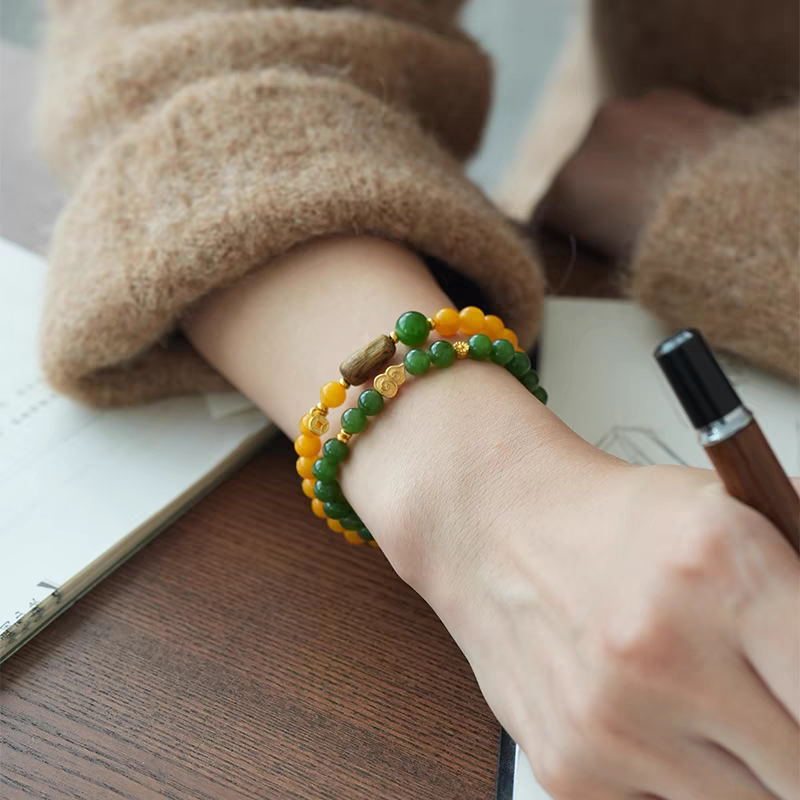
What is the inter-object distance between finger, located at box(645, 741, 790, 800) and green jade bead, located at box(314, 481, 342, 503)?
0.19m

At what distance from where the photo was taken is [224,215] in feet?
1.36

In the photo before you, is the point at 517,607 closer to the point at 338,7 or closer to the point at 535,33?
the point at 338,7

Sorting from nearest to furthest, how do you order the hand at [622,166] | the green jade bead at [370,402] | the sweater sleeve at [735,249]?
1. the green jade bead at [370,402]
2. the sweater sleeve at [735,249]
3. the hand at [622,166]

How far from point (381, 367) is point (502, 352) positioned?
0.19ft

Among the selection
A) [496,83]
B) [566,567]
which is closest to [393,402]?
[566,567]

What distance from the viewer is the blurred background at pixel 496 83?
26.1 inches

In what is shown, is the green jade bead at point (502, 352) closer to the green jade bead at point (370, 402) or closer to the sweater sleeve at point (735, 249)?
the green jade bead at point (370, 402)

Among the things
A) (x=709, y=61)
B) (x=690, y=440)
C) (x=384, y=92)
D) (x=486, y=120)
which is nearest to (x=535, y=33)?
(x=709, y=61)

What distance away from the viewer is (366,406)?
0.37 m

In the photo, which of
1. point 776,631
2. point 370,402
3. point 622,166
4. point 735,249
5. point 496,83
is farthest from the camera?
point 496,83

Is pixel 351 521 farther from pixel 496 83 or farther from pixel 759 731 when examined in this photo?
pixel 496 83

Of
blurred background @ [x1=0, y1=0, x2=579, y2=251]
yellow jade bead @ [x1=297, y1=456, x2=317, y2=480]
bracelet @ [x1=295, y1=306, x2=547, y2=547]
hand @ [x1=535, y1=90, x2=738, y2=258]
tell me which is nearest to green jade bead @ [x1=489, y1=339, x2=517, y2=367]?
bracelet @ [x1=295, y1=306, x2=547, y2=547]

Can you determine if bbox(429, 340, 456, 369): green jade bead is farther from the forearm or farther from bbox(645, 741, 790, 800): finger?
bbox(645, 741, 790, 800): finger

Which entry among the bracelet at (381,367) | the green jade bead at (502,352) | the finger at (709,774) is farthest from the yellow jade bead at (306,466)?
the finger at (709,774)
